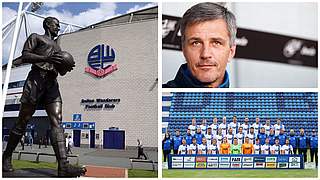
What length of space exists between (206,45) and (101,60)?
994 mm

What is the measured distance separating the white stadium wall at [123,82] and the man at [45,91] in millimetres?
93

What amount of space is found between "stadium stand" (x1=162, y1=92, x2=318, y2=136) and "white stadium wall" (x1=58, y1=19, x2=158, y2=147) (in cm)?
19

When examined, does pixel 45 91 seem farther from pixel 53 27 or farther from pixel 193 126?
pixel 193 126

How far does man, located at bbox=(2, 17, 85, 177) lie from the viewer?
504 cm

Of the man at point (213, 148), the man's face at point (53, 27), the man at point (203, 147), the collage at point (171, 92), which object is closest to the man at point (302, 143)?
the collage at point (171, 92)

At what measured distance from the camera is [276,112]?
199 inches

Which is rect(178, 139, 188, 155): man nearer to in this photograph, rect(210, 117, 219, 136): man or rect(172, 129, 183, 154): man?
rect(172, 129, 183, 154): man

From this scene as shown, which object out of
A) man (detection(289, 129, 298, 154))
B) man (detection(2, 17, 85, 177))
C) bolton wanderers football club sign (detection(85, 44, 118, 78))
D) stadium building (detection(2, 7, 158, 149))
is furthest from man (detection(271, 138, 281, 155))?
man (detection(2, 17, 85, 177))

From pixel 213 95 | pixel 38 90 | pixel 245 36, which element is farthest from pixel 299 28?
pixel 38 90

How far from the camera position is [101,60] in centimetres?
511

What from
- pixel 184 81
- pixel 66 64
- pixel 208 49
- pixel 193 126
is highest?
pixel 208 49

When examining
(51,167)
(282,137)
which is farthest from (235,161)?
(51,167)

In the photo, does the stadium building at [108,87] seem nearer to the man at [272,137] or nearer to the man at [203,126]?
the man at [203,126]

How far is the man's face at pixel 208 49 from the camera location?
5016 mm
